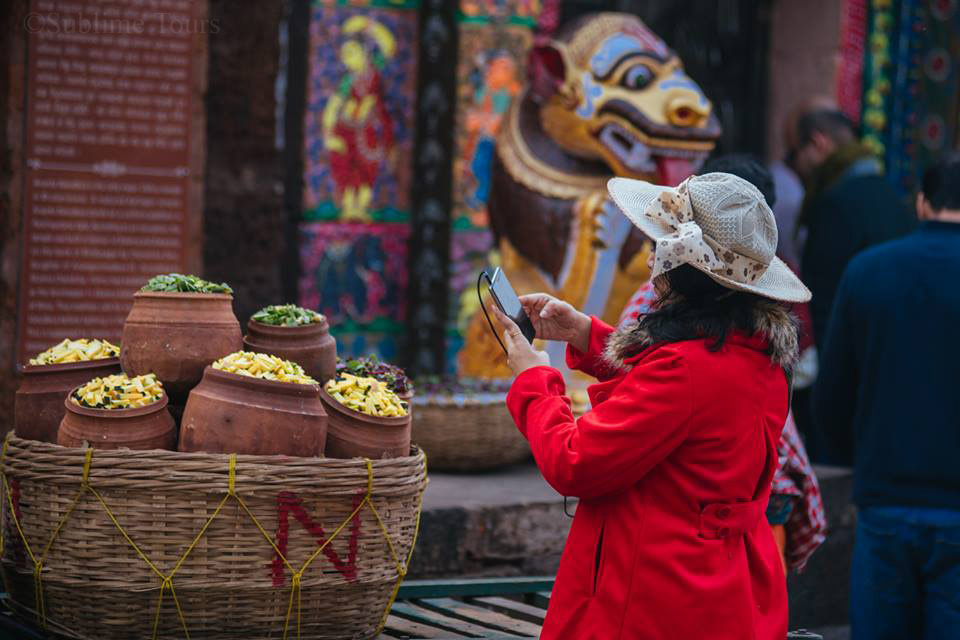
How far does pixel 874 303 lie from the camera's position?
3.91m

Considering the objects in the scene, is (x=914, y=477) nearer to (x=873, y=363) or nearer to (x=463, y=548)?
(x=873, y=363)

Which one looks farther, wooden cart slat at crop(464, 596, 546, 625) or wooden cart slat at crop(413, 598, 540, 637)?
Result: wooden cart slat at crop(464, 596, 546, 625)

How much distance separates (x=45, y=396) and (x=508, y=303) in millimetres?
1113

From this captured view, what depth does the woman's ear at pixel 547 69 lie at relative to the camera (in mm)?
5629

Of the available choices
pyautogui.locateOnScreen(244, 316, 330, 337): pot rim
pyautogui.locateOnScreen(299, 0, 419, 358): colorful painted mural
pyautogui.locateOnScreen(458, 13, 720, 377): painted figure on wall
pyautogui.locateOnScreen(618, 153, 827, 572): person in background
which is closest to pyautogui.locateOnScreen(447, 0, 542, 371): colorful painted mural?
pyautogui.locateOnScreen(299, 0, 419, 358): colorful painted mural

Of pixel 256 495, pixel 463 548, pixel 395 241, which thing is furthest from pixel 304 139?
pixel 256 495

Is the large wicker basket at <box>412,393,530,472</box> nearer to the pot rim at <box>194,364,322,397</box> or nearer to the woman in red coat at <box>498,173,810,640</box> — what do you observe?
the pot rim at <box>194,364,322,397</box>

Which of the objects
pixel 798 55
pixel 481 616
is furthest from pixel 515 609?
pixel 798 55

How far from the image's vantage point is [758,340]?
2660 mm

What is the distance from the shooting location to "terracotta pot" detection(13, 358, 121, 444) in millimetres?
3203

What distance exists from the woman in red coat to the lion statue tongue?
285 centimetres

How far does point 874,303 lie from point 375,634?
1691 millimetres

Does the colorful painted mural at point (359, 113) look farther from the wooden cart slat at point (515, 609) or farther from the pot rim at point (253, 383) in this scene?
the pot rim at point (253, 383)
